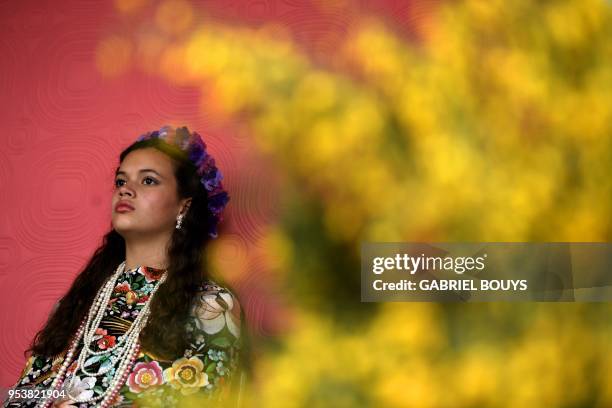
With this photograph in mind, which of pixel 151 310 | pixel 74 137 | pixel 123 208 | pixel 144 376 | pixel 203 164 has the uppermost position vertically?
pixel 74 137

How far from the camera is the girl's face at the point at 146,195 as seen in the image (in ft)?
4.50

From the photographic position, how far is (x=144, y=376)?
3.99 feet

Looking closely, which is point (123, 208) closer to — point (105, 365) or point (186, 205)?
point (186, 205)

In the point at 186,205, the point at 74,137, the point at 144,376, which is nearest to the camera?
the point at 144,376

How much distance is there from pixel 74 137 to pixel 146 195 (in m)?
0.42

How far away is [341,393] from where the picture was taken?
53 centimetres

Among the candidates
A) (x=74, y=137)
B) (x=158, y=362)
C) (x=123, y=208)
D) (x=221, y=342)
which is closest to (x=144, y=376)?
(x=158, y=362)

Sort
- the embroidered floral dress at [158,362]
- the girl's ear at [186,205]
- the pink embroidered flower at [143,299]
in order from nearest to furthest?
the embroidered floral dress at [158,362], the pink embroidered flower at [143,299], the girl's ear at [186,205]

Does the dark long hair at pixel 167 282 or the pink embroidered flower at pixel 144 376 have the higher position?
the dark long hair at pixel 167 282

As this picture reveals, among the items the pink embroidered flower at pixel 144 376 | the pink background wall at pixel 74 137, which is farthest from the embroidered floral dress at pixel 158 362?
the pink background wall at pixel 74 137

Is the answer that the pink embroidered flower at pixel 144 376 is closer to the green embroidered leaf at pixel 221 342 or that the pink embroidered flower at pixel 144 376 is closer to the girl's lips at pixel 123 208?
the green embroidered leaf at pixel 221 342

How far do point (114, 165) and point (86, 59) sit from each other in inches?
11.5

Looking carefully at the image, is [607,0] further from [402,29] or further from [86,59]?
[86,59]

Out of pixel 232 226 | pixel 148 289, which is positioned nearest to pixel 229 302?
pixel 148 289
